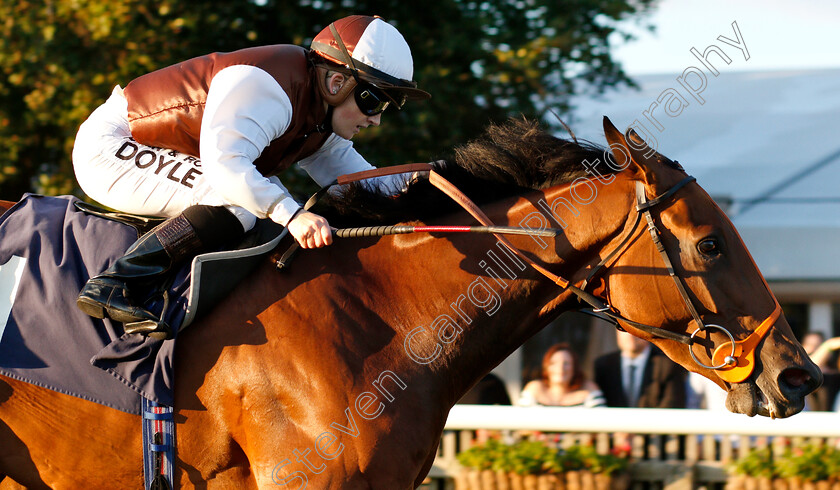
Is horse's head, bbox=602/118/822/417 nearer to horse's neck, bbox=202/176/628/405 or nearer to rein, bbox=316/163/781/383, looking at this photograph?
rein, bbox=316/163/781/383

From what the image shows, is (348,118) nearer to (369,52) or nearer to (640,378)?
(369,52)

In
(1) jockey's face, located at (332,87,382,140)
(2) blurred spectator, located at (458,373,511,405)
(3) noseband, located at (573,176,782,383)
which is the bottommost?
(2) blurred spectator, located at (458,373,511,405)

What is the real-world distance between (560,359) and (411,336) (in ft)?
10.4

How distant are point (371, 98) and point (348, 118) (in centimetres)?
13

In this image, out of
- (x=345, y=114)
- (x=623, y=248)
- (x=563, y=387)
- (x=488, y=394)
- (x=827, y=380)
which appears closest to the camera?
(x=623, y=248)

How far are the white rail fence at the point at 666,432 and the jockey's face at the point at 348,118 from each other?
232cm

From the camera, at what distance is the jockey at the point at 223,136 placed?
2643 millimetres

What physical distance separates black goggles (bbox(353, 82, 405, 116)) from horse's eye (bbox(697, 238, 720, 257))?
1.20 metres

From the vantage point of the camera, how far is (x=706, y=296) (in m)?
2.68

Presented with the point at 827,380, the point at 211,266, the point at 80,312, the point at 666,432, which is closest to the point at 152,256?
the point at 211,266

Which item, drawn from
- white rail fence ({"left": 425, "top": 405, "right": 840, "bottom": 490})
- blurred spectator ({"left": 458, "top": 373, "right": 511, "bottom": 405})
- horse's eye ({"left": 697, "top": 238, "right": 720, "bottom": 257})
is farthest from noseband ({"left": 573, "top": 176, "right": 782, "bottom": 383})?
blurred spectator ({"left": 458, "top": 373, "right": 511, "bottom": 405})

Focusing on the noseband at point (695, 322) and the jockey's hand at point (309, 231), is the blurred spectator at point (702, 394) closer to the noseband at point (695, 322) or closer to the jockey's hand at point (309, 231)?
the noseband at point (695, 322)

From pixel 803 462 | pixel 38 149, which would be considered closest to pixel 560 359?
pixel 803 462

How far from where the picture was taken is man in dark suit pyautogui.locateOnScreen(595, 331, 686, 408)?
5723 mm
